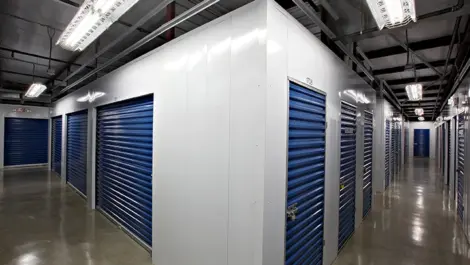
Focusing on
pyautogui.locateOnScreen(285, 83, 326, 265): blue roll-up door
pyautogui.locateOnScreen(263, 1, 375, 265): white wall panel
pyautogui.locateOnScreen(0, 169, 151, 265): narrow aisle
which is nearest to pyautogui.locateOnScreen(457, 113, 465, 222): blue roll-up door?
pyautogui.locateOnScreen(263, 1, 375, 265): white wall panel

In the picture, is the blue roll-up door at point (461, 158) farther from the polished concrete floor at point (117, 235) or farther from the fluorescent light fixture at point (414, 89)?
the fluorescent light fixture at point (414, 89)

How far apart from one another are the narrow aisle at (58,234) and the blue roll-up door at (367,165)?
4.33m

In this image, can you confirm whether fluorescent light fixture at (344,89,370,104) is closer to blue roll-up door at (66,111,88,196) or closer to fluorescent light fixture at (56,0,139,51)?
fluorescent light fixture at (56,0,139,51)

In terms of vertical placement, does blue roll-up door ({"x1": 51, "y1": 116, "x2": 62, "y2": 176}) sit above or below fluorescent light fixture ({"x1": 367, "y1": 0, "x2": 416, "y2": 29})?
below

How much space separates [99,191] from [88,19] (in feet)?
12.9

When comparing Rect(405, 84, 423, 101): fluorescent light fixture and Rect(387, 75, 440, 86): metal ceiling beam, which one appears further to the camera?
Rect(387, 75, 440, 86): metal ceiling beam

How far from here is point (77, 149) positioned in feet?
20.2

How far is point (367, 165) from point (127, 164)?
4904mm

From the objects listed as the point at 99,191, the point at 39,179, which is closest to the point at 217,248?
the point at 99,191

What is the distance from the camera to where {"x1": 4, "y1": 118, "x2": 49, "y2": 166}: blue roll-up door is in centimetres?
1004

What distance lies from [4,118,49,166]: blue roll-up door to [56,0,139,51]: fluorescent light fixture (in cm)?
1097

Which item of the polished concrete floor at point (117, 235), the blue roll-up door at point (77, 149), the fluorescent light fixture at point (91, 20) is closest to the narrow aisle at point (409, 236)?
the polished concrete floor at point (117, 235)

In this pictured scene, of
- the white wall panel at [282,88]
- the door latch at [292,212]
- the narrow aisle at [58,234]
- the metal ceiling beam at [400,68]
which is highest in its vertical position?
the metal ceiling beam at [400,68]

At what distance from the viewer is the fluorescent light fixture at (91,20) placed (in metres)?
1.96
